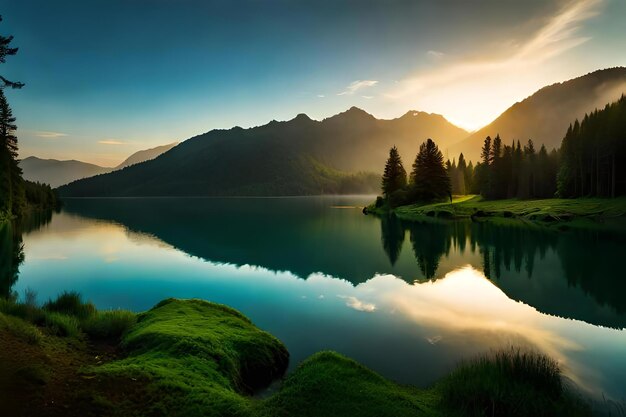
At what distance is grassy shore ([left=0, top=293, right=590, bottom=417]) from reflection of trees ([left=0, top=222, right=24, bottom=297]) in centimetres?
1434

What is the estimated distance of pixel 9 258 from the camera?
132ft

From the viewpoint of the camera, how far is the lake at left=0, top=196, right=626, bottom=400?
56.9 feet

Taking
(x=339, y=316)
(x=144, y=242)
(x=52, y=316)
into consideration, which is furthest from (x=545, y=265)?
(x=144, y=242)

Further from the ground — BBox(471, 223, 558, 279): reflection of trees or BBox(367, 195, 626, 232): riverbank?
BBox(367, 195, 626, 232): riverbank

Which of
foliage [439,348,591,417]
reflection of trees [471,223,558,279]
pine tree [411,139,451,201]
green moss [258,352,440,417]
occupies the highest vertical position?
pine tree [411,139,451,201]

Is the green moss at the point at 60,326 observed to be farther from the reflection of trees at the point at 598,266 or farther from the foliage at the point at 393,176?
the foliage at the point at 393,176

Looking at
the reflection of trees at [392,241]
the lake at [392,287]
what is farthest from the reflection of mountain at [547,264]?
the reflection of trees at [392,241]

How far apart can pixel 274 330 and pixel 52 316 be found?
9929 millimetres

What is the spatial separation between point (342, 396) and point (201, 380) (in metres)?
3.91

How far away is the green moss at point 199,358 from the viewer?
9.14 metres

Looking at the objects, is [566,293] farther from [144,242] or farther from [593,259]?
[144,242]

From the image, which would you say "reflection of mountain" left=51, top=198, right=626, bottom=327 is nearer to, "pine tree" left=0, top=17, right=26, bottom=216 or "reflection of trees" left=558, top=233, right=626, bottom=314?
"reflection of trees" left=558, top=233, right=626, bottom=314

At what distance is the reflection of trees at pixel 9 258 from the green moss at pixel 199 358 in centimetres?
1449

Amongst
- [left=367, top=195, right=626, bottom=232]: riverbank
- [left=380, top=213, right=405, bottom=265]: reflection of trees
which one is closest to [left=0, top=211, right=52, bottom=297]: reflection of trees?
[left=380, top=213, right=405, bottom=265]: reflection of trees
